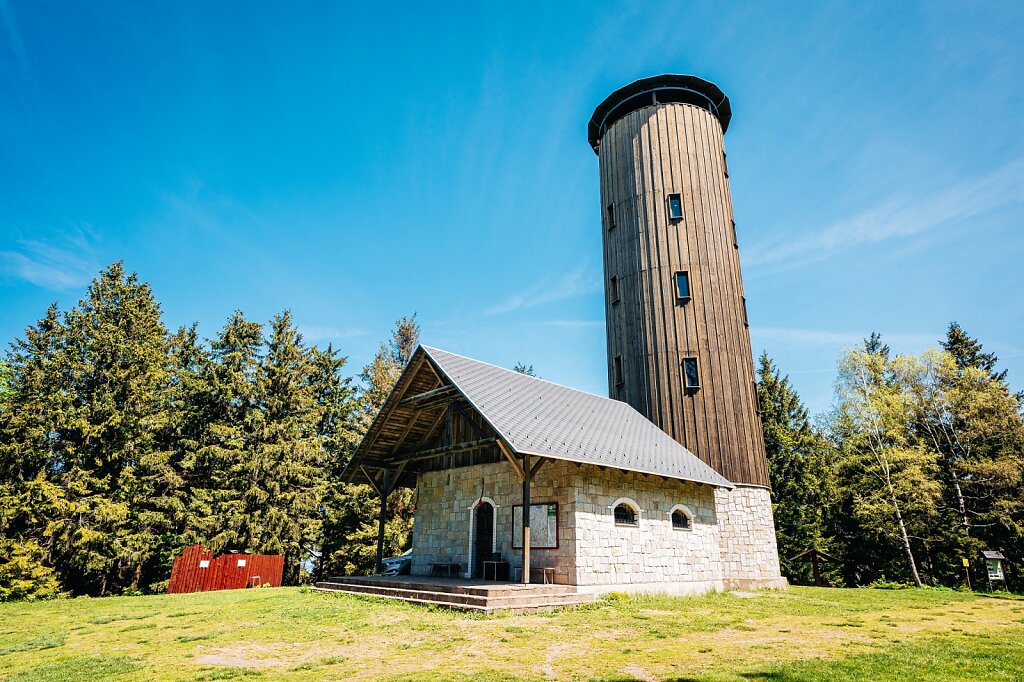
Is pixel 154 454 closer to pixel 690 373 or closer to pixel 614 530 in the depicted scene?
pixel 614 530

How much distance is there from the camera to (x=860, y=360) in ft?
85.4

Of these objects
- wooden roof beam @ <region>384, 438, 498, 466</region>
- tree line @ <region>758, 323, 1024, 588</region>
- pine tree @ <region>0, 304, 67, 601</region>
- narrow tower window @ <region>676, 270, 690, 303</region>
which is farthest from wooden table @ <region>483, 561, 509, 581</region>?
tree line @ <region>758, 323, 1024, 588</region>

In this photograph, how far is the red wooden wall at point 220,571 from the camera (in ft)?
55.9

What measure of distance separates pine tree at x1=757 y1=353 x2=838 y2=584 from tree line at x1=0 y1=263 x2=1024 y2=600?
0.25 m

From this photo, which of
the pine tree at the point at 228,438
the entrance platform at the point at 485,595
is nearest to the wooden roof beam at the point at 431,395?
the entrance platform at the point at 485,595

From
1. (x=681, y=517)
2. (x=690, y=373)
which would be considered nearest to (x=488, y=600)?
(x=681, y=517)

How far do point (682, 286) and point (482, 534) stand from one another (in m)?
10.7

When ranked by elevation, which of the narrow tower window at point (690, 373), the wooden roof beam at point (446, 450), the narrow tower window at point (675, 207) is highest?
the narrow tower window at point (675, 207)

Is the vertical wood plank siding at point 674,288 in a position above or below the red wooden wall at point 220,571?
above

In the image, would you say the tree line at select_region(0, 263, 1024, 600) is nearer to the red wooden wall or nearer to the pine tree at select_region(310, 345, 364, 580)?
the pine tree at select_region(310, 345, 364, 580)

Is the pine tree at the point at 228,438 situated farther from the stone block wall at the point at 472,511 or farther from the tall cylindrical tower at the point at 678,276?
the tall cylindrical tower at the point at 678,276

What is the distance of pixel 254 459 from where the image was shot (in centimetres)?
2169

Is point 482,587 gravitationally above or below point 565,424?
below

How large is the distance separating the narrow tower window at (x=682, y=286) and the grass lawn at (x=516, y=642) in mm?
10152
